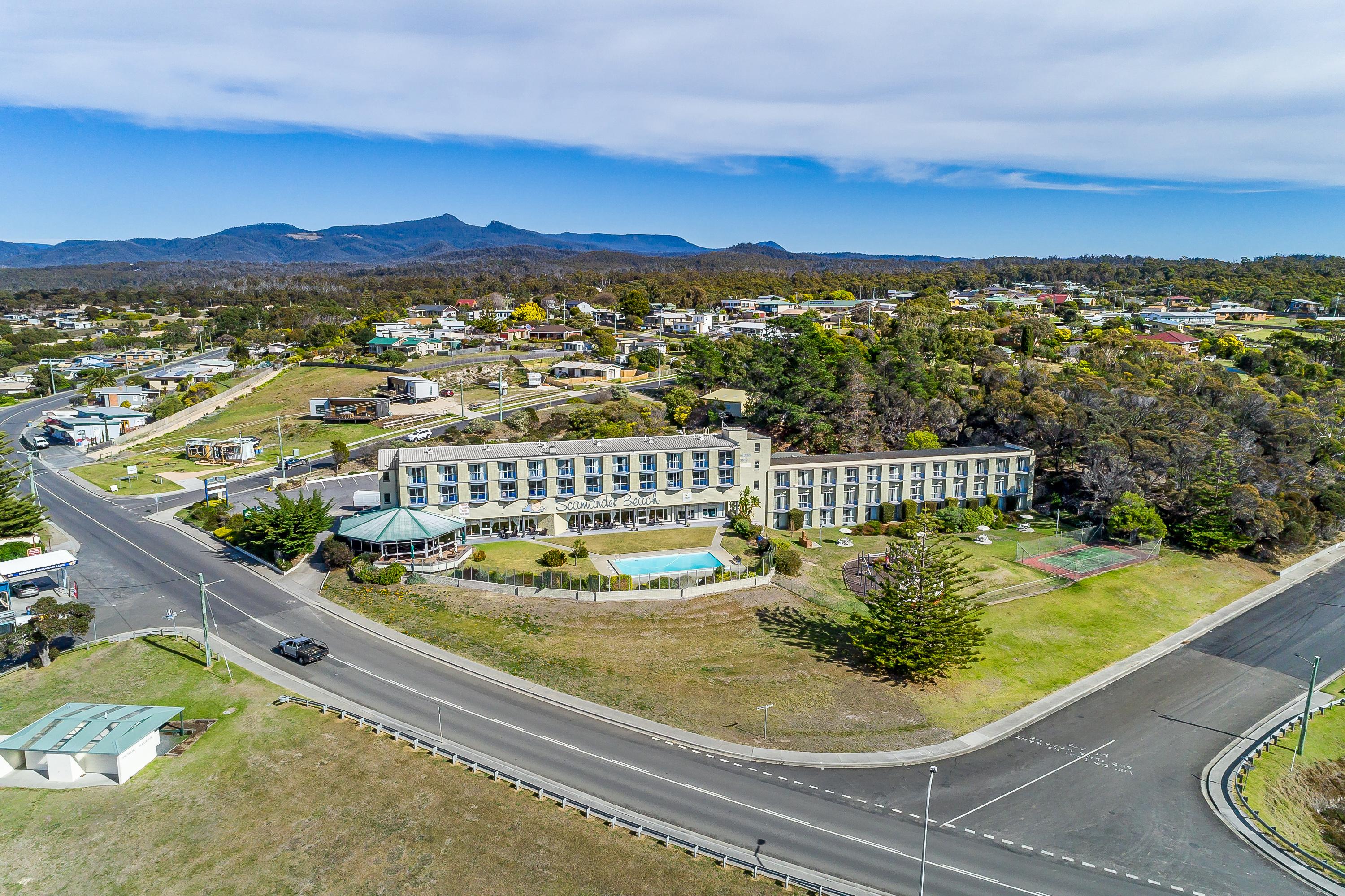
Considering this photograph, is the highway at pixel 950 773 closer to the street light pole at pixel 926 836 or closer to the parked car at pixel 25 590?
the street light pole at pixel 926 836

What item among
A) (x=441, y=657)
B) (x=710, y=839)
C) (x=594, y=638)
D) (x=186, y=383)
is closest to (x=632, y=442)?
(x=594, y=638)

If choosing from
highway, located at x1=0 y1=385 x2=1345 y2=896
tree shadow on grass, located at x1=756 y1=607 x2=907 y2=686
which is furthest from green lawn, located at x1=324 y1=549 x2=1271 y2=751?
highway, located at x1=0 y1=385 x2=1345 y2=896

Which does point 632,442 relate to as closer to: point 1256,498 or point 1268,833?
point 1268,833

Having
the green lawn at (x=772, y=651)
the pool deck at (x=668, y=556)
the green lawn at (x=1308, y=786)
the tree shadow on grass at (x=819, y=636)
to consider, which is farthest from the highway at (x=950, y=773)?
the pool deck at (x=668, y=556)

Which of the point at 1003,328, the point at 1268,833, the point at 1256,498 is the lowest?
the point at 1268,833

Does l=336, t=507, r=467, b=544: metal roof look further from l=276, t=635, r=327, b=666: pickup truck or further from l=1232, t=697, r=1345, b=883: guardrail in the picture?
l=1232, t=697, r=1345, b=883: guardrail

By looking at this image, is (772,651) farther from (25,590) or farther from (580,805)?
(25,590)

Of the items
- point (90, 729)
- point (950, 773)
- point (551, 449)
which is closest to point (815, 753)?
point (950, 773)
